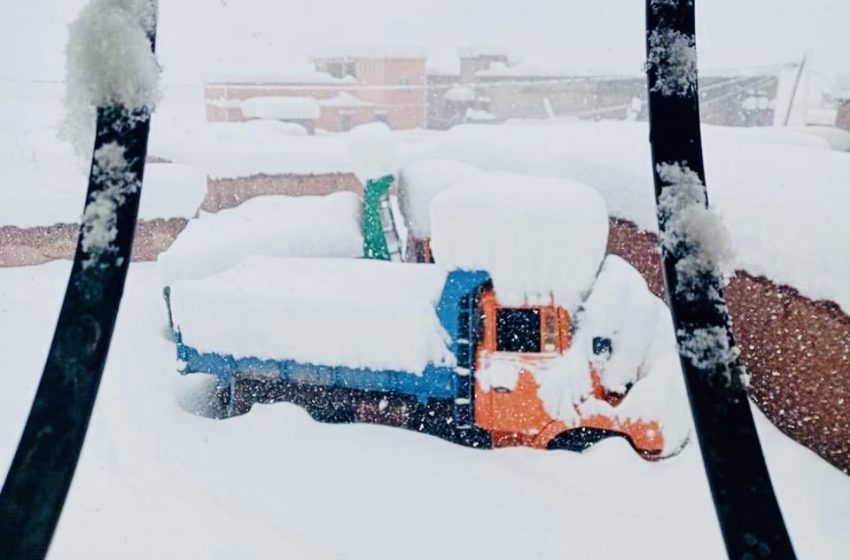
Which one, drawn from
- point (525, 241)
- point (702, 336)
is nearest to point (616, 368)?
point (525, 241)

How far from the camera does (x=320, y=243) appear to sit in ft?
24.3

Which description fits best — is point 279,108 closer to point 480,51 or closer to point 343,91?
point 343,91

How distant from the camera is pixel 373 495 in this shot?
3.84m

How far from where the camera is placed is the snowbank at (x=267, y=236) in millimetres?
6613

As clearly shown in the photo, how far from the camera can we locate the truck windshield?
467cm

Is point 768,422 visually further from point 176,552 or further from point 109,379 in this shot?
point 109,379

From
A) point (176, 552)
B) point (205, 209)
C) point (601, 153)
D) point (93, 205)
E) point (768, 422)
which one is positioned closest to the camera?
point (93, 205)

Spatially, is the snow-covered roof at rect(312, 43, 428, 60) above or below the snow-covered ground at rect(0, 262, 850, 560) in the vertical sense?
above

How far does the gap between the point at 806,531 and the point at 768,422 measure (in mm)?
1619

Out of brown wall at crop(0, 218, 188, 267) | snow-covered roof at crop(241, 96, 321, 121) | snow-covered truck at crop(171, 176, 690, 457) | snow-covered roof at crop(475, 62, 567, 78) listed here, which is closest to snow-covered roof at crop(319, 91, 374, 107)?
snow-covered roof at crop(241, 96, 321, 121)

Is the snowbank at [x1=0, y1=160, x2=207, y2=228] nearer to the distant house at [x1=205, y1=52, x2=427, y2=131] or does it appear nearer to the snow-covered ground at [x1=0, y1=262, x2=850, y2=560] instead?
the snow-covered ground at [x1=0, y1=262, x2=850, y2=560]

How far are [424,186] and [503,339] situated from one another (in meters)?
3.44

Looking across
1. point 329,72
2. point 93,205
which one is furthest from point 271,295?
point 329,72

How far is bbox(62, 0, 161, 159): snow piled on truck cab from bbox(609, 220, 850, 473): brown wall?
4715mm
